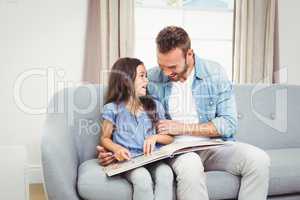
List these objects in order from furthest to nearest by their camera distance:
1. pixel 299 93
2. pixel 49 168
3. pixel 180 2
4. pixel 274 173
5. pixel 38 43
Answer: pixel 180 2
pixel 38 43
pixel 299 93
pixel 274 173
pixel 49 168

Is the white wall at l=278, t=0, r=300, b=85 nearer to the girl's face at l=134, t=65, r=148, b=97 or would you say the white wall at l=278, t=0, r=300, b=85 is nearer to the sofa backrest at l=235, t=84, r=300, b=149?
the sofa backrest at l=235, t=84, r=300, b=149

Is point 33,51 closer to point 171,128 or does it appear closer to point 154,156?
point 171,128

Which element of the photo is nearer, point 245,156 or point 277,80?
point 245,156

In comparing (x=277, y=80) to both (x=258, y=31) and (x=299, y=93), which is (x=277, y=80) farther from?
(x=299, y=93)

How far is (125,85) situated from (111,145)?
0.34m

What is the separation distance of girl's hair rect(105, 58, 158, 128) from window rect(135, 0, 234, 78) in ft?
3.97

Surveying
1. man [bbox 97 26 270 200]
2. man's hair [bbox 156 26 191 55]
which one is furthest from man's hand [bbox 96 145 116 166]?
man's hair [bbox 156 26 191 55]

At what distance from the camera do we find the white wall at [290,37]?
11.1 ft

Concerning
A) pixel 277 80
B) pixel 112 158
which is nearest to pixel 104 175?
pixel 112 158

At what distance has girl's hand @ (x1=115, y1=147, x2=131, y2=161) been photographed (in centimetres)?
168

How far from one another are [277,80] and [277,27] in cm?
49

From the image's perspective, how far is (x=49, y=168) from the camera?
1565 mm

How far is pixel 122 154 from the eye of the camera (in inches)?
66.2

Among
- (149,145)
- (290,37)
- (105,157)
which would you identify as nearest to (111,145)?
(105,157)
